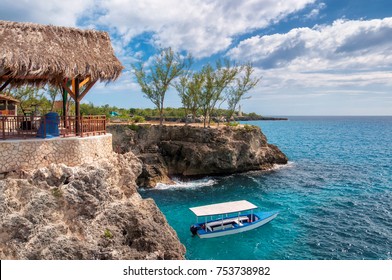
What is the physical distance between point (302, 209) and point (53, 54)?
25.9 m

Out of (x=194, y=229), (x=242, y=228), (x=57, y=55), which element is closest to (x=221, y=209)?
(x=242, y=228)

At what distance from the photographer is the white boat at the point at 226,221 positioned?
24.2 meters

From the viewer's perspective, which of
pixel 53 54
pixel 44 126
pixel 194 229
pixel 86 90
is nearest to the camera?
pixel 44 126

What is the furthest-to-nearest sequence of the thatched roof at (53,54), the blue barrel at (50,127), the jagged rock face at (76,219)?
the blue barrel at (50,127), the thatched roof at (53,54), the jagged rock face at (76,219)

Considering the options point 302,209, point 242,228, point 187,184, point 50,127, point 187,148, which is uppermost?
point 50,127

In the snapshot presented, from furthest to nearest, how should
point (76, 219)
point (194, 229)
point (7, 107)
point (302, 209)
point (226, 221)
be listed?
point (7, 107) < point (302, 209) < point (226, 221) < point (194, 229) < point (76, 219)

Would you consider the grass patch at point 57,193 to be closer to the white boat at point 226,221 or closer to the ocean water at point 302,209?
the ocean water at point 302,209

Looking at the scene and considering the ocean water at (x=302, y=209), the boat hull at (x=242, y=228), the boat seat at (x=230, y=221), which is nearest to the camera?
the ocean water at (x=302, y=209)

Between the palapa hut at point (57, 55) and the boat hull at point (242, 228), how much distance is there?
45.3ft

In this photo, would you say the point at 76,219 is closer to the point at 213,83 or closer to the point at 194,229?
the point at 194,229

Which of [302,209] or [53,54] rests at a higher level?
[53,54]

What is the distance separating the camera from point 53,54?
16672 millimetres

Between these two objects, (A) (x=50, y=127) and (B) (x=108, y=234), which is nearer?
(B) (x=108, y=234)

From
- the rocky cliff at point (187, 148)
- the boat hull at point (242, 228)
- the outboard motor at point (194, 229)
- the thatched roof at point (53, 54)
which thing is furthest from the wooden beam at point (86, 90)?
the rocky cliff at point (187, 148)
